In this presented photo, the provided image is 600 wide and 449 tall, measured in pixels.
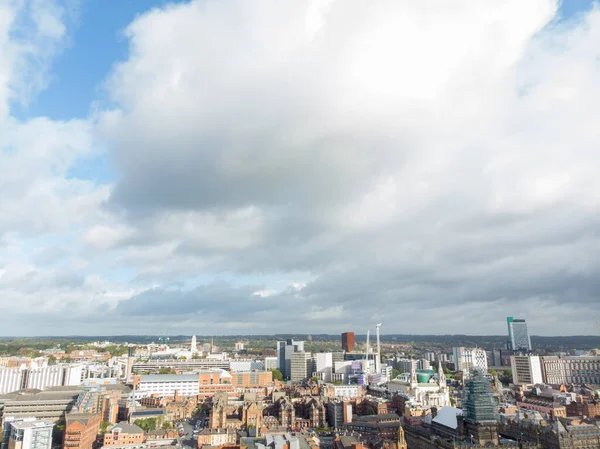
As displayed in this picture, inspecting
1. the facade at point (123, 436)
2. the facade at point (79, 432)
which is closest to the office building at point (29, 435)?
the facade at point (79, 432)

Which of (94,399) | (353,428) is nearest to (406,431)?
→ (353,428)

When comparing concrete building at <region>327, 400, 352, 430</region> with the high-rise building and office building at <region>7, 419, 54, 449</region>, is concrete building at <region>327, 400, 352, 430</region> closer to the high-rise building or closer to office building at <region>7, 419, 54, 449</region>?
the high-rise building

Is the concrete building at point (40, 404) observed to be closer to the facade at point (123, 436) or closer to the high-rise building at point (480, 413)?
the facade at point (123, 436)

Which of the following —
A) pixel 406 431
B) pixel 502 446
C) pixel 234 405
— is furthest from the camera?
pixel 234 405

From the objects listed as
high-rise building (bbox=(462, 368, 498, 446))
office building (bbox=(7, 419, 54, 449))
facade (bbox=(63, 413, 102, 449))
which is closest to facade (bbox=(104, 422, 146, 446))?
facade (bbox=(63, 413, 102, 449))

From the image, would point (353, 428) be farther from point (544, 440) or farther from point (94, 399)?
point (94, 399)
